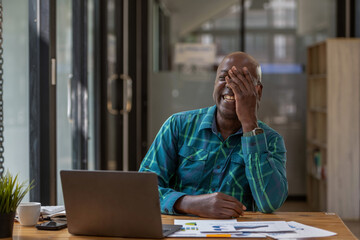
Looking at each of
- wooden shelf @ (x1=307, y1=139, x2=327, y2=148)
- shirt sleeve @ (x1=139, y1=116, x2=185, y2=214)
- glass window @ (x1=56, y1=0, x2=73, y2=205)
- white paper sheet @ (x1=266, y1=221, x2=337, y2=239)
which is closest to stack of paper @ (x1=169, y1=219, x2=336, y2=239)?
white paper sheet @ (x1=266, y1=221, x2=337, y2=239)

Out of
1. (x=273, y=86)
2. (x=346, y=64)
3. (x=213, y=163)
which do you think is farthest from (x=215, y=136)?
(x=273, y=86)

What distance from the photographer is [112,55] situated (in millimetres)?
4824

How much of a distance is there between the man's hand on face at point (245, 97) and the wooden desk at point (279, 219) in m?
0.34

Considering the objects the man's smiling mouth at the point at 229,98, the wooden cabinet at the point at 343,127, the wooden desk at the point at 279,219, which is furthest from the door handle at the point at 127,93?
the wooden desk at the point at 279,219

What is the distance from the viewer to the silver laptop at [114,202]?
1578 millimetres

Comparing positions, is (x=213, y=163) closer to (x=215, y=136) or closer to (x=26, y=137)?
(x=215, y=136)

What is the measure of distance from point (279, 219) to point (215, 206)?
223 millimetres

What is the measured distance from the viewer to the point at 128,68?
214 inches

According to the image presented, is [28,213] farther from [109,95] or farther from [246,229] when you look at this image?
[109,95]

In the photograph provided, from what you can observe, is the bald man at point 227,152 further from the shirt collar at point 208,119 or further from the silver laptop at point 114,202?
the silver laptop at point 114,202

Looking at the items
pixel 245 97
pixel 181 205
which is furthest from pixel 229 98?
pixel 181 205

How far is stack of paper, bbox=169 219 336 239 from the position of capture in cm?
166

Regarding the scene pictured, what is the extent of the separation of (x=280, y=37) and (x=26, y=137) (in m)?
4.18

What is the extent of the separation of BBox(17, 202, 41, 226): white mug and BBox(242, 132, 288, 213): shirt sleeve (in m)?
0.77
